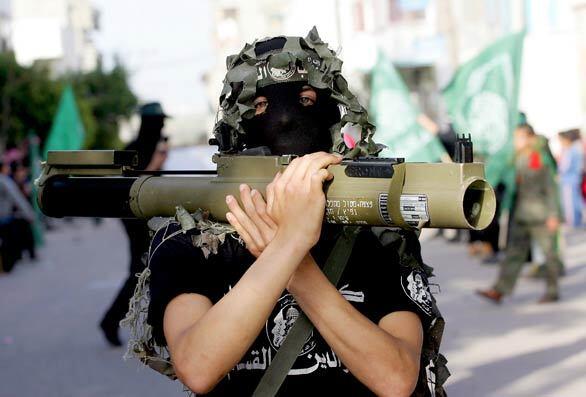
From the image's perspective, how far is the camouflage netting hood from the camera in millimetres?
2391

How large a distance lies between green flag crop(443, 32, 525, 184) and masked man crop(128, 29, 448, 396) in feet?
32.2

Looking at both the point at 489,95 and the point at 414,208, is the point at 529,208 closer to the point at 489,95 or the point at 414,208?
the point at 489,95

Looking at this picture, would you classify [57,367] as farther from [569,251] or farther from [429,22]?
[429,22]

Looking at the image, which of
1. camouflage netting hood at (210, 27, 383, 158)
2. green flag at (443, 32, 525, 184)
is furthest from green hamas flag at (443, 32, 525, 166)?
camouflage netting hood at (210, 27, 383, 158)

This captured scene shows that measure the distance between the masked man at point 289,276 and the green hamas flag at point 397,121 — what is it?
12249 mm

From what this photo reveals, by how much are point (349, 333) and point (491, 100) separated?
1094 centimetres

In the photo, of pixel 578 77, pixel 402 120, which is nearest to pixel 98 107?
pixel 578 77

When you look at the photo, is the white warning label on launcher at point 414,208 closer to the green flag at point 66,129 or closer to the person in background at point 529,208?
the person in background at point 529,208

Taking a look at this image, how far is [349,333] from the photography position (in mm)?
2127

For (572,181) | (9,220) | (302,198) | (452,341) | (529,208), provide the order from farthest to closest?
(572,181)
(9,220)
(529,208)
(452,341)
(302,198)

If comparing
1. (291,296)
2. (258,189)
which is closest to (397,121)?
(291,296)

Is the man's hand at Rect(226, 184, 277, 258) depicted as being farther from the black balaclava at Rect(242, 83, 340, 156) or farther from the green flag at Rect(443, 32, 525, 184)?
the green flag at Rect(443, 32, 525, 184)

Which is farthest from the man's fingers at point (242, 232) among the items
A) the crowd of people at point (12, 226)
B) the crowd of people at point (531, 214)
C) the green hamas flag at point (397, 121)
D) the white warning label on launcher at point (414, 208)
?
the crowd of people at point (12, 226)

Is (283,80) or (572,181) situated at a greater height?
(283,80)
